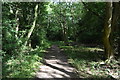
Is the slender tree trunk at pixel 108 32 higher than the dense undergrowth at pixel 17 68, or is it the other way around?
the slender tree trunk at pixel 108 32

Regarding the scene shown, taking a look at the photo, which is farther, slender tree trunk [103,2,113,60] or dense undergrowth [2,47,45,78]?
slender tree trunk [103,2,113,60]

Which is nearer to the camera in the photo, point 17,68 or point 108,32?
point 17,68

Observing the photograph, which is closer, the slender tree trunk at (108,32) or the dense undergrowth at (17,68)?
the dense undergrowth at (17,68)

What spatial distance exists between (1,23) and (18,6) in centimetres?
618

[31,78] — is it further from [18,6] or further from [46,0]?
[46,0]

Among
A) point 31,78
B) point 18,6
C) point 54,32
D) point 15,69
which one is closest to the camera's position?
point 31,78

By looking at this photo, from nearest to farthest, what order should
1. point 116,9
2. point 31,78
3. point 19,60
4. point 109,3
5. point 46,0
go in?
1. point 31,78
2. point 19,60
3. point 109,3
4. point 116,9
5. point 46,0

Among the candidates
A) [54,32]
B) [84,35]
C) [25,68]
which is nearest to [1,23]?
[25,68]

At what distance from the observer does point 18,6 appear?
10508mm

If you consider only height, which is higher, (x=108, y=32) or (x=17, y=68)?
(x=108, y=32)

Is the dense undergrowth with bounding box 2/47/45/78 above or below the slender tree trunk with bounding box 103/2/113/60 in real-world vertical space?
below

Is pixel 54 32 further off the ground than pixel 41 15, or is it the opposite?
pixel 41 15

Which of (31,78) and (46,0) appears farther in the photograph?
(46,0)

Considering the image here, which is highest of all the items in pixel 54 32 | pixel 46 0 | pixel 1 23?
pixel 46 0
